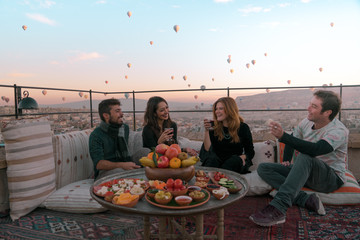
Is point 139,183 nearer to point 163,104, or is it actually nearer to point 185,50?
point 163,104

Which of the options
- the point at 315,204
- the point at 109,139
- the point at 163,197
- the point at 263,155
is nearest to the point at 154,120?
the point at 109,139

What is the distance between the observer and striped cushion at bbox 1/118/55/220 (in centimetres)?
208

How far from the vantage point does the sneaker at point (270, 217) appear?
6.01 ft

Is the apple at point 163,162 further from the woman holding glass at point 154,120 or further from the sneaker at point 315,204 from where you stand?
the sneaker at point 315,204

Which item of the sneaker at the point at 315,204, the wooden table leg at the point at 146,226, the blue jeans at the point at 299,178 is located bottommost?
the sneaker at the point at 315,204

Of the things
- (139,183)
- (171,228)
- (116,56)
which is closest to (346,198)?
(171,228)

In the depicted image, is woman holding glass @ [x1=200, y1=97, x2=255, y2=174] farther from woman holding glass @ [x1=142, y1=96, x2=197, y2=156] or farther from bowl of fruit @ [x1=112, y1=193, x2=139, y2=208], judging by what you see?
bowl of fruit @ [x1=112, y1=193, x2=139, y2=208]

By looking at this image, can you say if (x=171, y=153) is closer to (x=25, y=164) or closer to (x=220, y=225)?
(x=220, y=225)

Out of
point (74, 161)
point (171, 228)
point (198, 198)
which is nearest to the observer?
point (198, 198)

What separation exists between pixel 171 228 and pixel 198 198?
0.66 m

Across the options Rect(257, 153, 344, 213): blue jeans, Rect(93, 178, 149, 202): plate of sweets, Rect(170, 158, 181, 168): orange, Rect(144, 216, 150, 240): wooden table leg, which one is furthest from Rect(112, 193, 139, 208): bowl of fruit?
Rect(257, 153, 344, 213): blue jeans

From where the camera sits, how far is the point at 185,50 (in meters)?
7.90

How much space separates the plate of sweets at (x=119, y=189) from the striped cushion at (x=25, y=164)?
1127mm

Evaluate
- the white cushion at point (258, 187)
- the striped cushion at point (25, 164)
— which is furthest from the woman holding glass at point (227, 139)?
the striped cushion at point (25, 164)
